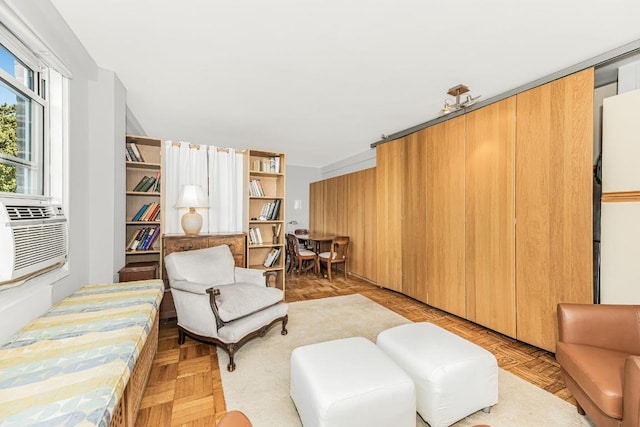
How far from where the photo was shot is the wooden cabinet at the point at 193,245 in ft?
9.53

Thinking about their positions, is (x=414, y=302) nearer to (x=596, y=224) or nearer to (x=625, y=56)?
(x=596, y=224)

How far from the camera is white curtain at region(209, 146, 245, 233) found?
3.62 m

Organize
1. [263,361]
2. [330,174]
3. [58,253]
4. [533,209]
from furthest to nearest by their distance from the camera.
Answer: [330,174] → [533,209] → [263,361] → [58,253]

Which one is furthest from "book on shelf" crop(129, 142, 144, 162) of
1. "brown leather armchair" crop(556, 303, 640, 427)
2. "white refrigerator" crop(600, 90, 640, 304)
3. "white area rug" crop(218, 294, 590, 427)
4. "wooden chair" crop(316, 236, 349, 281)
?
"white refrigerator" crop(600, 90, 640, 304)

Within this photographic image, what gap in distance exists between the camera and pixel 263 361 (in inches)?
87.0

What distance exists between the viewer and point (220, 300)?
227 cm

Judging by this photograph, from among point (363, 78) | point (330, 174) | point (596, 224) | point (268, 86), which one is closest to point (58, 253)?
point (268, 86)

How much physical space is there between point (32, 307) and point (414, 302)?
12.4ft

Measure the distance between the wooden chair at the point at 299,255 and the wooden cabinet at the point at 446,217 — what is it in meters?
2.27

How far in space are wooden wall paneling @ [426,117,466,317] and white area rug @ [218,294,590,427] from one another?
67 cm

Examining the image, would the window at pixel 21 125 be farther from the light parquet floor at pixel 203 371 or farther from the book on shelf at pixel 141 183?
the light parquet floor at pixel 203 371

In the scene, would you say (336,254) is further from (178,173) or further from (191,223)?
(178,173)

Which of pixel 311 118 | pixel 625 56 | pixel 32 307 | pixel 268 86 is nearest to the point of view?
pixel 32 307

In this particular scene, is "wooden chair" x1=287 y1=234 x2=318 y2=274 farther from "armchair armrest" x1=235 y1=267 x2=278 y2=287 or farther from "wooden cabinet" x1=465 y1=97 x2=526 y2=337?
"wooden cabinet" x1=465 y1=97 x2=526 y2=337
